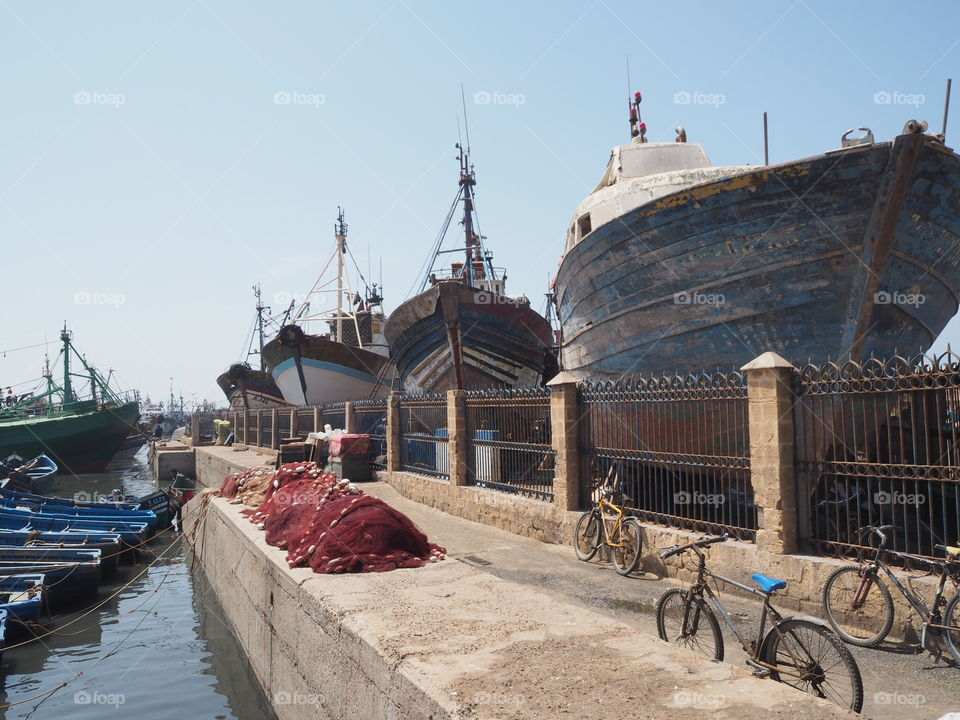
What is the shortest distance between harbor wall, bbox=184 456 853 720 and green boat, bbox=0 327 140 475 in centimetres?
3440

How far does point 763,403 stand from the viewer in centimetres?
626

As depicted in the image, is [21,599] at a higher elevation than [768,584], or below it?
below

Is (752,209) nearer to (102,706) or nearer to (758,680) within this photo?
(758,680)

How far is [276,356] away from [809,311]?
2550 centimetres

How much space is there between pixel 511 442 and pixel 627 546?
324 cm

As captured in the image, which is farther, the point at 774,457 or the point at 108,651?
the point at 108,651

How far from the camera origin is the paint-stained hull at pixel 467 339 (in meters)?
17.8

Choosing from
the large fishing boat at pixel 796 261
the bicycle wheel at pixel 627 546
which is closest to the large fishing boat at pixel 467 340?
the large fishing boat at pixel 796 261

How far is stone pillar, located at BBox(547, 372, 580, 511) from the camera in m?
8.81

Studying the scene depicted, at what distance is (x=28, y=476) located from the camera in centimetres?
2397

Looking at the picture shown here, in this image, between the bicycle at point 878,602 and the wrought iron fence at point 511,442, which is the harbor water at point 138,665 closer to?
the wrought iron fence at point 511,442

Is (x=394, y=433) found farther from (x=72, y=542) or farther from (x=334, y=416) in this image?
(x=72, y=542)

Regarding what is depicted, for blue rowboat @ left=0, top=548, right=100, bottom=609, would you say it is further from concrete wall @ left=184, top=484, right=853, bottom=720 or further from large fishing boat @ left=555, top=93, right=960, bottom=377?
large fishing boat @ left=555, top=93, right=960, bottom=377

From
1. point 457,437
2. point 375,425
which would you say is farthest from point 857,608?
point 375,425
